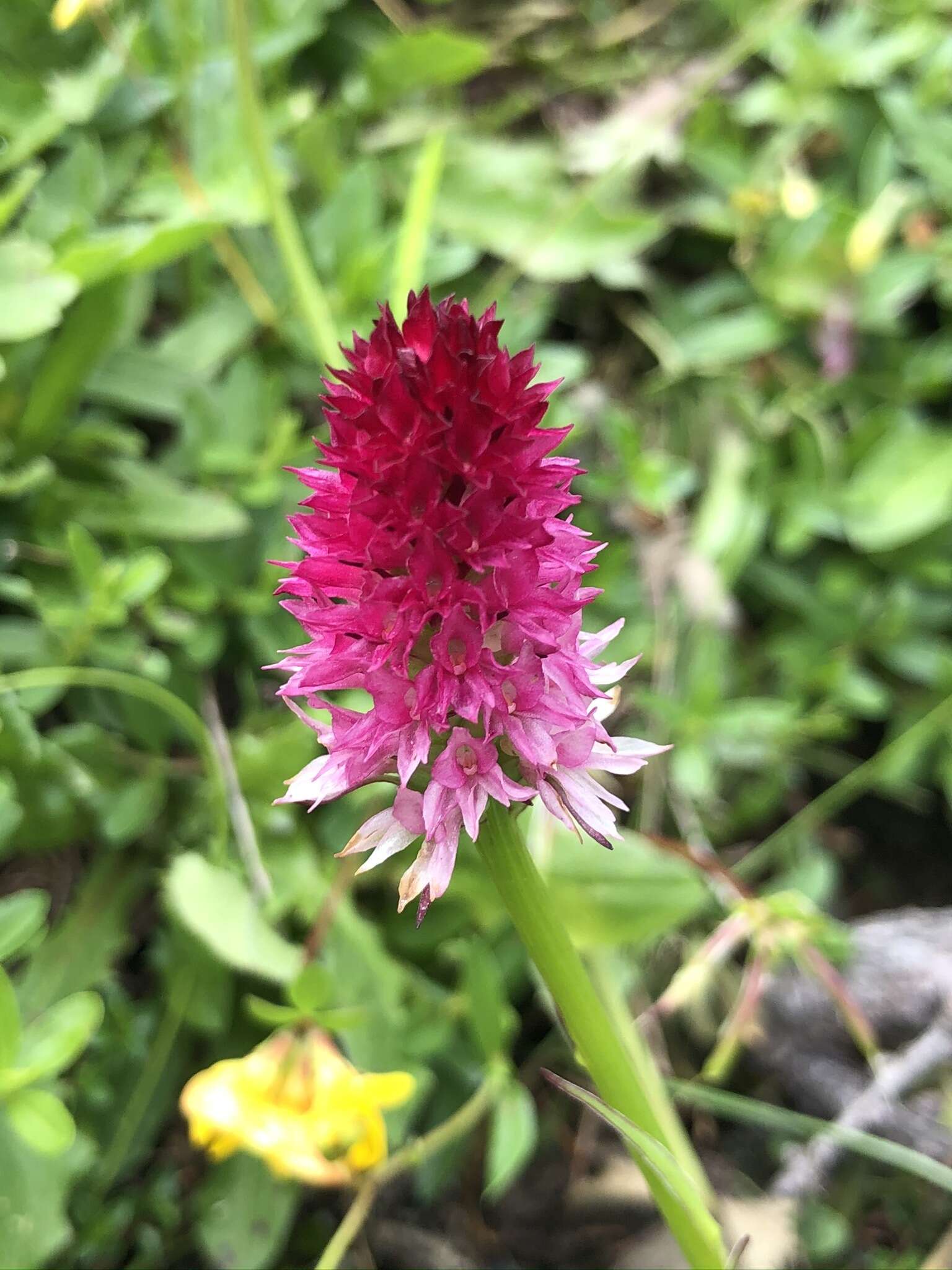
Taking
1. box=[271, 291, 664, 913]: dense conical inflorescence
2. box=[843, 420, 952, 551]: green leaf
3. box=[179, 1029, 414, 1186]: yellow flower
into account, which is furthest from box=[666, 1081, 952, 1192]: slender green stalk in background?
box=[843, 420, 952, 551]: green leaf

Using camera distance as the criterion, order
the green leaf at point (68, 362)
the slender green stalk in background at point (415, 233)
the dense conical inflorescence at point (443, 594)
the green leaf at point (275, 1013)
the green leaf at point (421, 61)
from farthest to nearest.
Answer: the green leaf at point (421, 61)
the slender green stalk in background at point (415, 233)
the green leaf at point (68, 362)
the green leaf at point (275, 1013)
the dense conical inflorescence at point (443, 594)

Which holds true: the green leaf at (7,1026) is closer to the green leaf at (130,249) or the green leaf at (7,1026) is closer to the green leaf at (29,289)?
the green leaf at (29,289)

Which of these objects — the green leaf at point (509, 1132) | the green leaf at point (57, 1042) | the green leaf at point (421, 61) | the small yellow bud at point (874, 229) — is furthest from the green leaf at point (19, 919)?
the small yellow bud at point (874, 229)

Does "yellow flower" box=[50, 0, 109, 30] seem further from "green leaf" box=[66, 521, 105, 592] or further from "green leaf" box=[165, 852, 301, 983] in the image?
"green leaf" box=[165, 852, 301, 983]

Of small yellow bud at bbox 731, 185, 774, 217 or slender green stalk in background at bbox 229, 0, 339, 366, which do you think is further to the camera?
small yellow bud at bbox 731, 185, 774, 217

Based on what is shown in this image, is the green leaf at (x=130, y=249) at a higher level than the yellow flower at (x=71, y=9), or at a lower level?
lower

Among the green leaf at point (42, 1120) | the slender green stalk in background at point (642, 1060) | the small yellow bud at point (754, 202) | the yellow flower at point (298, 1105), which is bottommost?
the slender green stalk in background at point (642, 1060)
